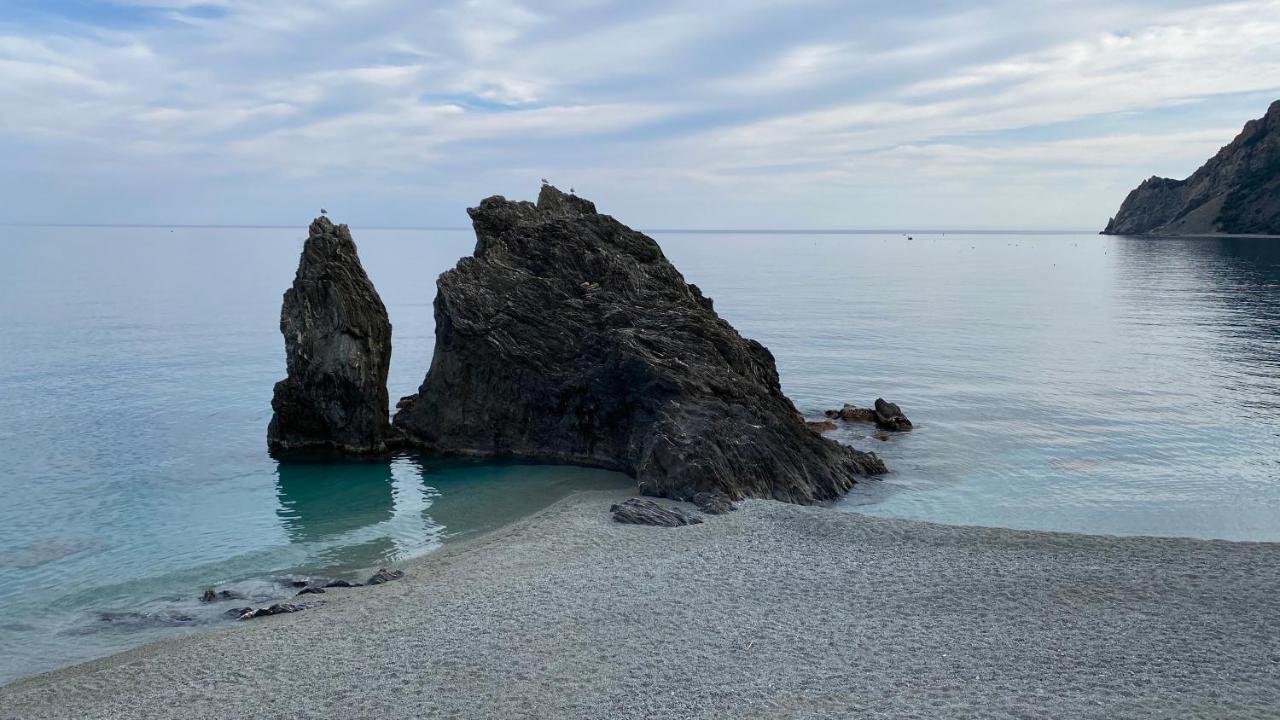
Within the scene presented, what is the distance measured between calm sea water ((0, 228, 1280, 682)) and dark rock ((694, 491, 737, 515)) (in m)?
4.67

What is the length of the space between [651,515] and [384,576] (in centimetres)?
738

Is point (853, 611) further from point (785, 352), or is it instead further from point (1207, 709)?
point (785, 352)

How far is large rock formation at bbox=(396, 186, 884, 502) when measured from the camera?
29.5m

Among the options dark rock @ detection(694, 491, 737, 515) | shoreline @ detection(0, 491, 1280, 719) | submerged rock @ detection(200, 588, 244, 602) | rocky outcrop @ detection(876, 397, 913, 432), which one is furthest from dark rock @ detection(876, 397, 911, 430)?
submerged rock @ detection(200, 588, 244, 602)


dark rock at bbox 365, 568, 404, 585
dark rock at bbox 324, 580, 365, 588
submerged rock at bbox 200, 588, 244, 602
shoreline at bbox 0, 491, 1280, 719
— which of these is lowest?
submerged rock at bbox 200, 588, 244, 602

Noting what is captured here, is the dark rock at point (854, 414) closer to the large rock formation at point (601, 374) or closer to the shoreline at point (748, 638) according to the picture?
the large rock formation at point (601, 374)

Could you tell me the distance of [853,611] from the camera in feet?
61.5

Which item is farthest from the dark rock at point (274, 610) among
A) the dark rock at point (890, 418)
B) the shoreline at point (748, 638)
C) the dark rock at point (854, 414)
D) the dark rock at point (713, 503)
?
the dark rock at point (854, 414)

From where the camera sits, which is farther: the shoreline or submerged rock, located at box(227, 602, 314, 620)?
submerged rock, located at box(227, 602, 314, 620)

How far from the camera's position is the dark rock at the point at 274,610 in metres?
20.2

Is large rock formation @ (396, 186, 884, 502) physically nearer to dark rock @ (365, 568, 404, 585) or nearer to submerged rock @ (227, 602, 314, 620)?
dark rock @ (365, 568, 404, 585)

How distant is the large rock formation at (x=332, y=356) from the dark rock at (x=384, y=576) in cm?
1420

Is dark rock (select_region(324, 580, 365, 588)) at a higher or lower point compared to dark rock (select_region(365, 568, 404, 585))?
lower

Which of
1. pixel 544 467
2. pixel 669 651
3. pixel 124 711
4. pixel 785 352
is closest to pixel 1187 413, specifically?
pixel 785 352
